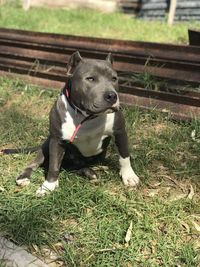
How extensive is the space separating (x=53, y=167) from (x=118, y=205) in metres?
0.60

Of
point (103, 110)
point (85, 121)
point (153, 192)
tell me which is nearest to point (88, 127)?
point (85, 121)

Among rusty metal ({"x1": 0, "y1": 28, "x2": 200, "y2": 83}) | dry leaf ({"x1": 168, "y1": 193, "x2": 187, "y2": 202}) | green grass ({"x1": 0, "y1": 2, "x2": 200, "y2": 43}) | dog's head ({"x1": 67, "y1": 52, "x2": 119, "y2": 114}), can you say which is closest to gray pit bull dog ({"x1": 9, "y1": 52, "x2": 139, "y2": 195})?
dog's head ({"x1": 67, "y1": 52, "x2": 119, "y2": 114})

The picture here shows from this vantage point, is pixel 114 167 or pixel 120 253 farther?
pixel 114 167

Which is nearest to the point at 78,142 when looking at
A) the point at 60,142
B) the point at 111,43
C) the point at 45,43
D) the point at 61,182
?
the point at 60,142

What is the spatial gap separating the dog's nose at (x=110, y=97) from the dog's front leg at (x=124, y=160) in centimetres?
49

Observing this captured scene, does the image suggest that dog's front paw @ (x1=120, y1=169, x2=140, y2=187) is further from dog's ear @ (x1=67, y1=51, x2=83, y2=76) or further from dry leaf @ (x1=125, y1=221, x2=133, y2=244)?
dog's ear @ (x1=67, y1=51, x2=83, y2=76)

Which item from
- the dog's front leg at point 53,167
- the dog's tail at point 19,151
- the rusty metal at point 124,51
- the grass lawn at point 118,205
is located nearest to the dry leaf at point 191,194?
the grass lawn at point 118,205

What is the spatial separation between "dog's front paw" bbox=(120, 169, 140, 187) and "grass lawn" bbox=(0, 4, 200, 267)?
0.19ft

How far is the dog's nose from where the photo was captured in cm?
314

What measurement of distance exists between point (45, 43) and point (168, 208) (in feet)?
12.1

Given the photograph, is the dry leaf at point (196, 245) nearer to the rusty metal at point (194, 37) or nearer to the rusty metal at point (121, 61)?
the rusty metal at point (121, 61)

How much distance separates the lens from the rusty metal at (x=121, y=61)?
197 inches

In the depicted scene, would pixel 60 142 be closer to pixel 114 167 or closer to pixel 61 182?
pixel 61 182

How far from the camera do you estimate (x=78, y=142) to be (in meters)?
3.61
